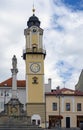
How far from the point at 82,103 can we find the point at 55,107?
17.0 ft

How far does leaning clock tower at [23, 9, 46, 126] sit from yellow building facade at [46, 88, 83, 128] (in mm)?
1496

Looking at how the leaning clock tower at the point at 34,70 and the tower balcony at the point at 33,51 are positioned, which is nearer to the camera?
the leaning clock tower at the point at 34,70

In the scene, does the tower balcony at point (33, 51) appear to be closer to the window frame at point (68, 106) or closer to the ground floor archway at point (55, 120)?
the window frame at point (68, 106)

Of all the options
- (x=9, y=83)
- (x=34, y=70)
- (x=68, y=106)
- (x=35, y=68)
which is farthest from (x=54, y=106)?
(x=9, y=83)

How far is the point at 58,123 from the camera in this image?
63.6m

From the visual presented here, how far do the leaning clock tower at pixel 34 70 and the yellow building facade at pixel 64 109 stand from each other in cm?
150

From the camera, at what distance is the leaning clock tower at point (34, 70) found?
63469 mm

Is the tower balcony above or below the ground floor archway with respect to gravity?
above

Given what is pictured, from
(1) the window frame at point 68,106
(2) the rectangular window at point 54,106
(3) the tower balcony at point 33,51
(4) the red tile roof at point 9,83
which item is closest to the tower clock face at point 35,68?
(3) the tower balcony at point 33,51

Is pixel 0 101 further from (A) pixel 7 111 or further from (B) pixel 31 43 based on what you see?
(A) pixel 7 111

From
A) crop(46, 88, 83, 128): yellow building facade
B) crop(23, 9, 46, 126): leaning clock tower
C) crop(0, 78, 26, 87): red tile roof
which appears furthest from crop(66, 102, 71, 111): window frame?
crop(0, 78, 26, 87): red tile roof

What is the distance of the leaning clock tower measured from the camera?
208ft

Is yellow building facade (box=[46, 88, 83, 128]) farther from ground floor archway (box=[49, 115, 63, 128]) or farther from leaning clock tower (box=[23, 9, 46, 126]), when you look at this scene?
leaning clock tower (box=[23, 9, 46, 126])

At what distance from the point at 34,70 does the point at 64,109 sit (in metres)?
9.01
